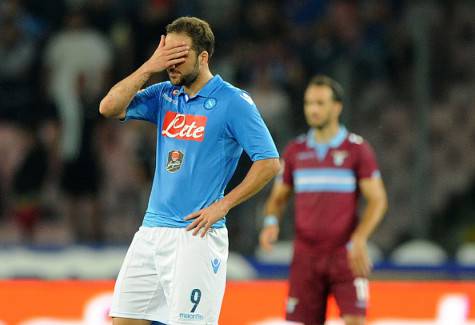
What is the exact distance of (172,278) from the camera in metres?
4.84

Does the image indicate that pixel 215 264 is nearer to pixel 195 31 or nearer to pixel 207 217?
pixel 207 217

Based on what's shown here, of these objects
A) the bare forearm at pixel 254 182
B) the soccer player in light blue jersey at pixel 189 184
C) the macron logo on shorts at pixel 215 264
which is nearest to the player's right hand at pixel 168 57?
the soccer player in light blue jersey at pixel 189 184

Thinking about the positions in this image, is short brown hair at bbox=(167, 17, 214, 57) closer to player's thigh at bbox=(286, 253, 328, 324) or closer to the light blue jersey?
the light blue jersey

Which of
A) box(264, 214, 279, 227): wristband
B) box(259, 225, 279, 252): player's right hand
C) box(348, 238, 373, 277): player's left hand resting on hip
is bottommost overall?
box(348, 238, 373, 277): player's left hand resting on hip

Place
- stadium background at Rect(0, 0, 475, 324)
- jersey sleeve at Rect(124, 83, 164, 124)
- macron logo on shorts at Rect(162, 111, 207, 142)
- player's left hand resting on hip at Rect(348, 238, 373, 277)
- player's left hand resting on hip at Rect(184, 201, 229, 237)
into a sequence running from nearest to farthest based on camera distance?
player's left hand resting on hip at Rect(184, 201, 229, 237) < macron logo on shorts at Rect(162, 111, 207, 142) < jersey sleeve at Rect(124, 83, 164, 124) < player's left hand resting on hip at Rect(348, 238, 373, 277) < stadium background at Rect(0, 0, 475, 324)

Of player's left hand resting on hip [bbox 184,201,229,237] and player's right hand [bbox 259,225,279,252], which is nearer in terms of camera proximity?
player's left hand resting on hip [bbox 184,201,229,237]

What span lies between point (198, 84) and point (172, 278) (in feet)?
2.95

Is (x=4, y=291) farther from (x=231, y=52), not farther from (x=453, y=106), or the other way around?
(x=453, y=106)

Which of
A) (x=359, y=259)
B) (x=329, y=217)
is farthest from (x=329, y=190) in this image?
(x=359, y=259)

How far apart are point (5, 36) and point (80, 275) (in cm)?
338

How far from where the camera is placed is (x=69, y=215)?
11.3 m

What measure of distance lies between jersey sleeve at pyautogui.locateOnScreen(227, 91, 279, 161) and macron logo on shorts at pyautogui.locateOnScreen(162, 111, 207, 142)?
→ 0.43 feet

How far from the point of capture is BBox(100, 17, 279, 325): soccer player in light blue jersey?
4.81 m

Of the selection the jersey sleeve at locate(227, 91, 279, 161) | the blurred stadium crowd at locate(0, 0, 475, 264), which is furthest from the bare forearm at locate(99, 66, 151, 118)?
the blurred stadium crowd at locate(0, 0, 475, 264)
